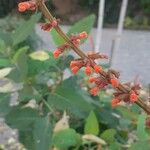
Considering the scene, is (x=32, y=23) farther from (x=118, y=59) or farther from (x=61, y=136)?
(x=118, y=59)

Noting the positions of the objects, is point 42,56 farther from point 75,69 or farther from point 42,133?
point 75,69

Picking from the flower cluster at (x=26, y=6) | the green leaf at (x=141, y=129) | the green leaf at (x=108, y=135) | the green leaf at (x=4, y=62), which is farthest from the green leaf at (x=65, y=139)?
the flower cluster at (x=26, y=6)

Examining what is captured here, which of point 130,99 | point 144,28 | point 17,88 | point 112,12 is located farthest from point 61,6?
point 130,99

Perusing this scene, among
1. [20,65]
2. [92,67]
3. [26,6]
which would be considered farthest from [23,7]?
[20,65]

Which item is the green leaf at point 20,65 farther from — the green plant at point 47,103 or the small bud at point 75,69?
the small bud at point 75,69

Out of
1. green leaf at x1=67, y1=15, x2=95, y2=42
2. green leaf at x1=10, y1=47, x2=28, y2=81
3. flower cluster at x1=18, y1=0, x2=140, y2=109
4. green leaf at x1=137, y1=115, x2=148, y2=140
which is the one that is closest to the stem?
flower cluster at x1=18, y1=0, x2=140, y2=109

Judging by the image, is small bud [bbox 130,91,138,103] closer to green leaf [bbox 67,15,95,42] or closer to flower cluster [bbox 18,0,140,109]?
flower cluster [bbox 18,0,140,109]
